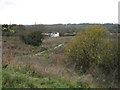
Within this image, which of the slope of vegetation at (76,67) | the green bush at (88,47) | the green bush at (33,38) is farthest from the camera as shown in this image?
the green bush at (33,38)

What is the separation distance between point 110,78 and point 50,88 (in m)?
2.86

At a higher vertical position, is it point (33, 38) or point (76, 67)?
point (33, 38)

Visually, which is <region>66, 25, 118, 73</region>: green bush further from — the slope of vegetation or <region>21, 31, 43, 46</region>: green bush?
<region>21, 31, 43, 46</region>: green bush

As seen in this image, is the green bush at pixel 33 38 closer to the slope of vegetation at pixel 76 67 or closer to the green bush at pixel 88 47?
the slope of vegetation at pixel 76 67

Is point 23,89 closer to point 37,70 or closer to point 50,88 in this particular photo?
point 50,88

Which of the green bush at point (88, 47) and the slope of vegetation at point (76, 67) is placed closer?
the slope of vegetation at point (76, 67)

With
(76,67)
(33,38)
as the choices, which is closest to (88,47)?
(76,67)

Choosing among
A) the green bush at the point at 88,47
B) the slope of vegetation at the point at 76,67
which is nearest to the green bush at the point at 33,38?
the slope of vegetation at the point at 76,67

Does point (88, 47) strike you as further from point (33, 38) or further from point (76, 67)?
point (33, 38)

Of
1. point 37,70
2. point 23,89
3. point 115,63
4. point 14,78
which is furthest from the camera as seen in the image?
point 115,63

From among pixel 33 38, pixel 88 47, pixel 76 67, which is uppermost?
pixel 33 38

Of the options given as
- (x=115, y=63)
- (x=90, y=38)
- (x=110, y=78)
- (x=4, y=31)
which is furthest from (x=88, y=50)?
(x=4, y=31)

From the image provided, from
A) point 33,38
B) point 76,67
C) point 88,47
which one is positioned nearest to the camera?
point 76,67

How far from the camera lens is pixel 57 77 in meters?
5.77
